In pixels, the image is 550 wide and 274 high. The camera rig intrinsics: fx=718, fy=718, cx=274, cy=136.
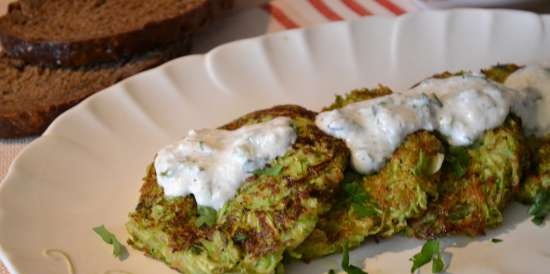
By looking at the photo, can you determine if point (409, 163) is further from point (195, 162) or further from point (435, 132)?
point (195, 162)

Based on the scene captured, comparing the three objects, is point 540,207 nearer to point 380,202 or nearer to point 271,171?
point 380,202

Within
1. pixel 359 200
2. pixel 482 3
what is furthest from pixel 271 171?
pixel 482 3

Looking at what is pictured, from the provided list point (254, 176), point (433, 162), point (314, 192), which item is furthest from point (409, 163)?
point (254, 176)

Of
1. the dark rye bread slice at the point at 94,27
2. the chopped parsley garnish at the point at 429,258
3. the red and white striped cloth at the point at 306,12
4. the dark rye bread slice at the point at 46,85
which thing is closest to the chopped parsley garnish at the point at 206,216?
the chopped parsley garnish at the point at 429,258

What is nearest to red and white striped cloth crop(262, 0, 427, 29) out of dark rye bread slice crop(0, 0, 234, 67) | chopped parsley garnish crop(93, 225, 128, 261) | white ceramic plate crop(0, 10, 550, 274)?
dark rye bread slice crop(0, 0, 234, 67)

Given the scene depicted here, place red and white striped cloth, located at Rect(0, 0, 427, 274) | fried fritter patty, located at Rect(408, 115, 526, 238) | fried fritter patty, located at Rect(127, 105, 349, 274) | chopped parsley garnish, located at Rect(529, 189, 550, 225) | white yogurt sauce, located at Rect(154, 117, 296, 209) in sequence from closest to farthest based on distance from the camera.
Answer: fried fritter patty, located at Rect(127, 105, 349, 274), white yogurt sauce, located at Rect(154, 117, 296, 209), fried fritter patty, located at Rect(408, 115, 526, 238), chopped parsley garnish, located at Rect(529, 189, 550, 225), red and white striped cloth, located at Rect(0, 0, 427, 274)

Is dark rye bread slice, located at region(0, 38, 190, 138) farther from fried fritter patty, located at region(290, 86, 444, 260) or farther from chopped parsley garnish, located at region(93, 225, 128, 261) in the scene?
fried fritter patty, located at region(290, 86, 444, 260)
